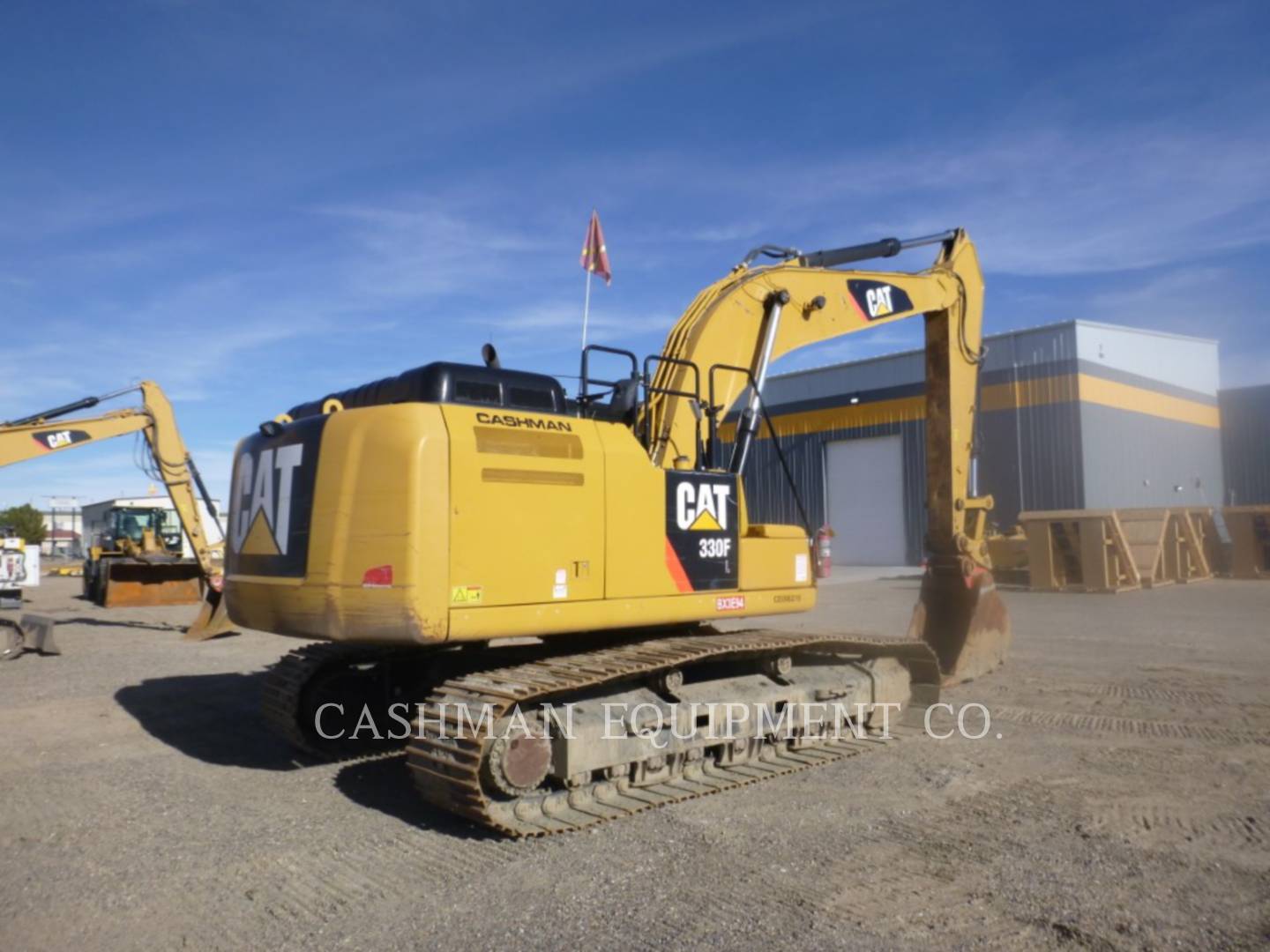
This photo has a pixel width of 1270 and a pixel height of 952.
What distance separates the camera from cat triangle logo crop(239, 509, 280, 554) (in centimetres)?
637

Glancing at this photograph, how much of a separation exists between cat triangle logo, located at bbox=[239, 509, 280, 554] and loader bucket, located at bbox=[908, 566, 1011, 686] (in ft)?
19.3

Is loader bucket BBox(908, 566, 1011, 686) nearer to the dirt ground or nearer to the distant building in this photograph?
the dirt ground

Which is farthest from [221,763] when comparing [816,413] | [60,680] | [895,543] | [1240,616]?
[816,413]

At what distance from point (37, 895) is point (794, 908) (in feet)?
11.4

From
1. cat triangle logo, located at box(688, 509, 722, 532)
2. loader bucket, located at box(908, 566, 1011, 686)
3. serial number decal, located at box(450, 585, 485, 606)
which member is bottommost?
loader bucket, located at box(908, 566, 1011, 686)

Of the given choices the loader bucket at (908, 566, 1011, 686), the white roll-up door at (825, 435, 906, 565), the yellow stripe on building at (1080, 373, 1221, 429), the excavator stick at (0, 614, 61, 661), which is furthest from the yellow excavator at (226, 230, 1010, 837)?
the white roll-up door at (825, 435, 906, 565)

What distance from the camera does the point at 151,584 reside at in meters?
23.6

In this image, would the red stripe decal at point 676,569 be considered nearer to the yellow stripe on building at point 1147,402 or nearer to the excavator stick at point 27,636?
the excavator stick at point 27,636

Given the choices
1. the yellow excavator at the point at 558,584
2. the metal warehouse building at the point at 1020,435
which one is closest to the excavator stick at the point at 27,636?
the yellow excavator at the point at 558,584

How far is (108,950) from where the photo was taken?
410 cm

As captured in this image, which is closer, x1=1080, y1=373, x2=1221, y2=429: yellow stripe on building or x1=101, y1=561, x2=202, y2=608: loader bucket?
x1=101, y1=561, x2=202, y2=608: loader bucket

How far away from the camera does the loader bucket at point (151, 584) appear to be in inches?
914

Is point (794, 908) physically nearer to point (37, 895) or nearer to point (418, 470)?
point (418, 470)

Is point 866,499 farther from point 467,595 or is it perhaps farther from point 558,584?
point 467,595
